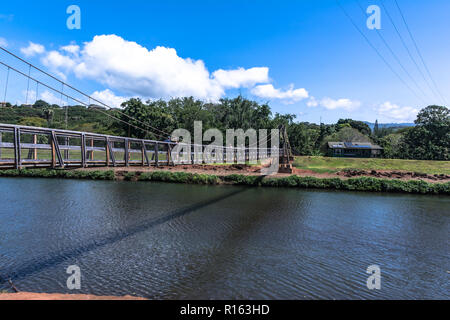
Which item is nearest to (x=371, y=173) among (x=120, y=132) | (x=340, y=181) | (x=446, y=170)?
(x=340, y=181)

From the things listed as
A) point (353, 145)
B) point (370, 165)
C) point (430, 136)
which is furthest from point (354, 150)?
point (370, 165)

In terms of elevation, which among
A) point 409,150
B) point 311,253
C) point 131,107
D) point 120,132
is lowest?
point 311,253

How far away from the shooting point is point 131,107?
3678 cm

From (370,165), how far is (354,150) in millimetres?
21099

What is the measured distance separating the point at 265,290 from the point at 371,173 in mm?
20955

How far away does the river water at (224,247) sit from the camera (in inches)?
234

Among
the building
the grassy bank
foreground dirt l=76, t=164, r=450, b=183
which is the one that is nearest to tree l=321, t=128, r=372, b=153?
the building

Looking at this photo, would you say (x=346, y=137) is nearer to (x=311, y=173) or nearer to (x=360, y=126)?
(x=360, y=126)

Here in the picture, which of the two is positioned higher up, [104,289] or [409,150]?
[409,150]

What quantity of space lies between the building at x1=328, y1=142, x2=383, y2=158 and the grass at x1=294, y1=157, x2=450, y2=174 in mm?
17865

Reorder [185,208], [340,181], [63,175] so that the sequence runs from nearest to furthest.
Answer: [185,208] → [340,181] → [63,175]

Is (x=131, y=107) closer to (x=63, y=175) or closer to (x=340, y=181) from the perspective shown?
(x=63, y=175)

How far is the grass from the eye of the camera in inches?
1093

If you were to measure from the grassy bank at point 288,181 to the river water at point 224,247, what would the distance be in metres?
4.60
